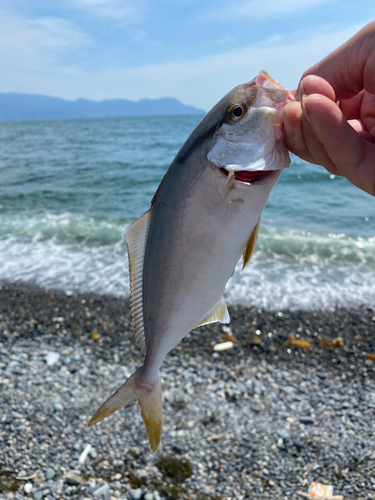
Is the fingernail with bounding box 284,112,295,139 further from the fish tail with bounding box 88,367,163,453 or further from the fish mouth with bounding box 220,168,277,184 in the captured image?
the fish tail with bounding box 88,367,163,453

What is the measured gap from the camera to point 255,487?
3.48 metres

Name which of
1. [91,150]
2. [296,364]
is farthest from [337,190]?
[91,150]

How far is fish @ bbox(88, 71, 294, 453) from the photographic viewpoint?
169 cm

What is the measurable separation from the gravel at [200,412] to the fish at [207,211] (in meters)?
2.29

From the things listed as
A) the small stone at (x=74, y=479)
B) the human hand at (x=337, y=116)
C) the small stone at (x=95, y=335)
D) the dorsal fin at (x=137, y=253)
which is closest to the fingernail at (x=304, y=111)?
the human hand at (x=337, y=116)

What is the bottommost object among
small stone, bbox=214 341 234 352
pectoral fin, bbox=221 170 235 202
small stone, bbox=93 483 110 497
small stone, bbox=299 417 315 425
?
small stone, bbox=93 483 110 497

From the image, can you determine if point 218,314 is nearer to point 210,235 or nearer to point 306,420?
point 210,235

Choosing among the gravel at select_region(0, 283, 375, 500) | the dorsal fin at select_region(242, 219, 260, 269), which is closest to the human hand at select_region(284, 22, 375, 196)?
the dorsal fin at select_region(242, 219, 260, 269)

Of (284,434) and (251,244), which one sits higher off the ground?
(251,244)

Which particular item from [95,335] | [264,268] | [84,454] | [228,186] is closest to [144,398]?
[228,186]

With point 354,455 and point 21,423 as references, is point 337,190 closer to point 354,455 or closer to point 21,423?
point 354,455

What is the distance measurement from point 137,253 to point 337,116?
1.09 meters

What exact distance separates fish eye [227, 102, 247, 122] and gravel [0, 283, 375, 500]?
Result: 125 inches

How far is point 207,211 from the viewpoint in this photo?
172 centimetres
